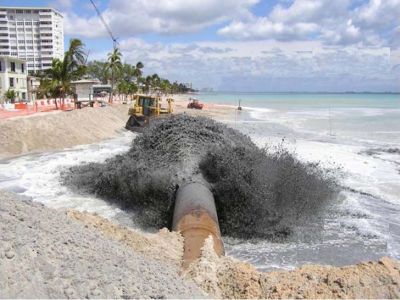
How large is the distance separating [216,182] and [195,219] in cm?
274

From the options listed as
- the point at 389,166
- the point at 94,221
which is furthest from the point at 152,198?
the point at 389,166

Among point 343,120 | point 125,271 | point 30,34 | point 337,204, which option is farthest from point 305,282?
point 30,34

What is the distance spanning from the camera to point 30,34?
169 m

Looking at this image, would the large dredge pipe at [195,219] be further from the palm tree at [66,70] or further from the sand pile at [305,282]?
the palm tree at [66,70]

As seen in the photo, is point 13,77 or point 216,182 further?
point 13,77

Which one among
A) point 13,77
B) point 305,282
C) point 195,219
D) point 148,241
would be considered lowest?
point 13,77

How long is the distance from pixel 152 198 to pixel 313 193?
4.33 m

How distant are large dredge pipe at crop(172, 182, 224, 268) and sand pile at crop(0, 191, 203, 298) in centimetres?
150

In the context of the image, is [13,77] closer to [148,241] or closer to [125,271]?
[148,241]

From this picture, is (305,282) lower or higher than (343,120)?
higher

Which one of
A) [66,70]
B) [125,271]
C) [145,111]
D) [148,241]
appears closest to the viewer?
[125,271]

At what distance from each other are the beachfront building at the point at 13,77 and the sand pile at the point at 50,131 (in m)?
21.2

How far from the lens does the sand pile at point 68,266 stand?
4.14m

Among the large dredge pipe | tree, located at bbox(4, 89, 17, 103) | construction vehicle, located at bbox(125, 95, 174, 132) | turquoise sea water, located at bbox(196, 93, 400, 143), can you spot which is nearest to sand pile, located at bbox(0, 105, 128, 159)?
construction vehicle, located at bbox(125, 95, 174, 132)
